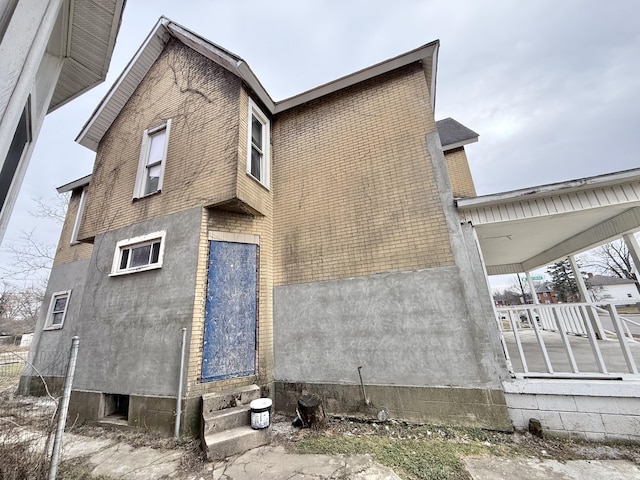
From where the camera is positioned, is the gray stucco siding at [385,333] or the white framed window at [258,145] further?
the white framed window at [258,145]

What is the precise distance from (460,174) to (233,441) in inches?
353

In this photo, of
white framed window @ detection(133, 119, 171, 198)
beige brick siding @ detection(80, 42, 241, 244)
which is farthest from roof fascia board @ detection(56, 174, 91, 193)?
white framed window @ detection(133, 119, 171, 198)

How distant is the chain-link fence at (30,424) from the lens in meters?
2.70

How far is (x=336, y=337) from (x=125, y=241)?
5.48 m

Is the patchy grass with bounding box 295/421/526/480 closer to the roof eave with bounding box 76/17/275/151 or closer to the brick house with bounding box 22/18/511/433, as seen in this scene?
the brick house with bounding box 22/18/511/433

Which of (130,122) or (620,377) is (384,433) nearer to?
(620,377)

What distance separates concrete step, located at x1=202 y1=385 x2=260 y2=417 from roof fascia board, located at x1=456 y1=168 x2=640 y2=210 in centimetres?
523

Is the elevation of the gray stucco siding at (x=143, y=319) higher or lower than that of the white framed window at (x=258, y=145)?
lower

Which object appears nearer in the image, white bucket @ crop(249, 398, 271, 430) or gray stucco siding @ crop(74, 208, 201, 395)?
white bucket @ crop(249, 398, 271, 430)

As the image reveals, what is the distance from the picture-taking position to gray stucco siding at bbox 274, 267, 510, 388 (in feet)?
14.9

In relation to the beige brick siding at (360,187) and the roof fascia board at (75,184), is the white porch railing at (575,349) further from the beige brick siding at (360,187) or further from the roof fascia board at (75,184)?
the roof fascia board at (75,184)

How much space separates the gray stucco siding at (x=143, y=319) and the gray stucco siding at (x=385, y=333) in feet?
6.77

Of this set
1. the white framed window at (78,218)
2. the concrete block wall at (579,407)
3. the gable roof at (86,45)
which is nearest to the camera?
the gable roof at (86,45)

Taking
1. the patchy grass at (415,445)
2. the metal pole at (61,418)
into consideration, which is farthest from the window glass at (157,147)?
the patchy grass at (415,445)
